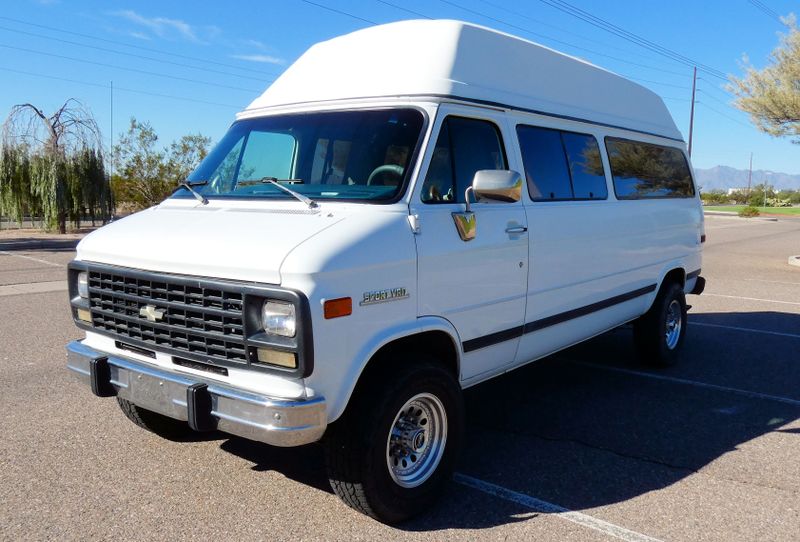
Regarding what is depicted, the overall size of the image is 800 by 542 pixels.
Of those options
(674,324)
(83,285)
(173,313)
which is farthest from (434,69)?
(674,324)

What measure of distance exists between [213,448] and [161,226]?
1620mm

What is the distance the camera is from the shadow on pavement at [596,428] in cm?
413

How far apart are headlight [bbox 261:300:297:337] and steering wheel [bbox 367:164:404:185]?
3.49 ft

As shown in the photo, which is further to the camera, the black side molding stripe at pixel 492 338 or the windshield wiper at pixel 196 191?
the windshield wiper at pixel 196 191

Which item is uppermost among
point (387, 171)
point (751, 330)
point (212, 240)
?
point (387, 171)

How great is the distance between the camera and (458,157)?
4191mm

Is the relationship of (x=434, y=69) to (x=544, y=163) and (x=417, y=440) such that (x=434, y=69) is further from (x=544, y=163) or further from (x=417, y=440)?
(x=417, y=440)

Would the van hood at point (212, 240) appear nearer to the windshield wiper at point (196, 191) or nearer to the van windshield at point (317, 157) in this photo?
the windshield wiper at point (196, 191)

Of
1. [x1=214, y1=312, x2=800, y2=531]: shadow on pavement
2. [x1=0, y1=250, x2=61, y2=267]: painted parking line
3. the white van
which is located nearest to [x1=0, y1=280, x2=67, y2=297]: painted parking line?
[x1=0, y1=250, x2=61, y2=267]: painted parking line

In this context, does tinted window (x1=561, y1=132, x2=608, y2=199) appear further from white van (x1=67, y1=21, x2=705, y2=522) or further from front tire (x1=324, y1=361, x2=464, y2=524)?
front tire (x1=324, y1=361, x2=464, y2=524)

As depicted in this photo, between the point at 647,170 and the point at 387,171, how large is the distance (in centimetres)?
382

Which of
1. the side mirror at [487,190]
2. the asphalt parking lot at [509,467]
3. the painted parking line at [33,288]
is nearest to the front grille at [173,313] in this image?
the asphalt parking lot at [509,467]

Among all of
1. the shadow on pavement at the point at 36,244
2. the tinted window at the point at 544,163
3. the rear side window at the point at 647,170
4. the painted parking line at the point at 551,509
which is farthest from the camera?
the shadow on pavement at the point at 36,244

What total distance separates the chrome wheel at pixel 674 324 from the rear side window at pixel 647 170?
3.87ft
